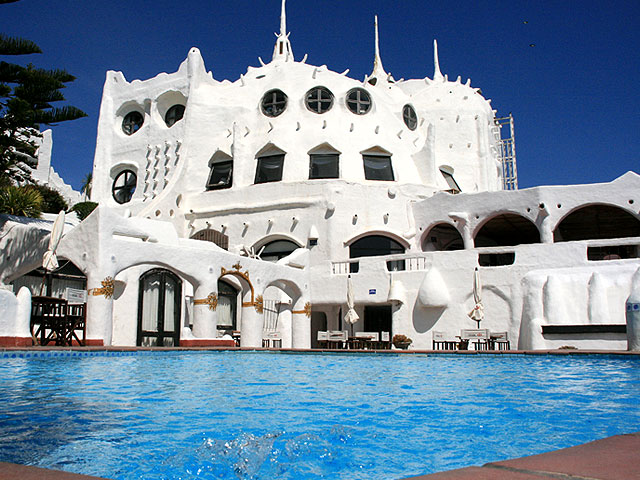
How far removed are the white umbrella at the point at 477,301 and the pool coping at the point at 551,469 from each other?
710 inches

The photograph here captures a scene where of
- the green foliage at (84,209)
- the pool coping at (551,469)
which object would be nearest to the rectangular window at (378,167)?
the green foliage at (84,209)

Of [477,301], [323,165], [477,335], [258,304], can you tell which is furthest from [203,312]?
[323,165]

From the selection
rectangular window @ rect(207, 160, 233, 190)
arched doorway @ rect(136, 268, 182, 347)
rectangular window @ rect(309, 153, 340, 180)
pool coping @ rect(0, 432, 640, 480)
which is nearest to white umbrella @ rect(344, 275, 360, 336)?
rectangular window @ rect(309, 153, 340, 180)

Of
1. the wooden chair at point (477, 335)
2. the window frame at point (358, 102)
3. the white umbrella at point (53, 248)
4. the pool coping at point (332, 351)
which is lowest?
the pool coping at point (332, 351)

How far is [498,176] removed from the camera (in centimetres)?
3506

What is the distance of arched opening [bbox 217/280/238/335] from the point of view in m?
25.1

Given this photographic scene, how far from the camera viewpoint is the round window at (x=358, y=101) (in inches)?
1188

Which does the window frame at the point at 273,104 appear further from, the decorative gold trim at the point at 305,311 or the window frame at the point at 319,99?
the decorative gold trim at the point at 305,311

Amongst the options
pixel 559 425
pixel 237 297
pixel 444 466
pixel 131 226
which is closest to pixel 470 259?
pixel 237 297

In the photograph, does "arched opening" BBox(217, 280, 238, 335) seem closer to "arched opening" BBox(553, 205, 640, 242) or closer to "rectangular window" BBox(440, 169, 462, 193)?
"rectangular window" BBox(440, 169, 462, 193)

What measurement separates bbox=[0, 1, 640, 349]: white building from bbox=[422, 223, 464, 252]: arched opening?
10 centimetres

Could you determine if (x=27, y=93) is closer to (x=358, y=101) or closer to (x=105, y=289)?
(x=105, y=289)

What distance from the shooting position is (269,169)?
95.4ft

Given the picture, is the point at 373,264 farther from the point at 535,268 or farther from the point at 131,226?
the point at 131,226
